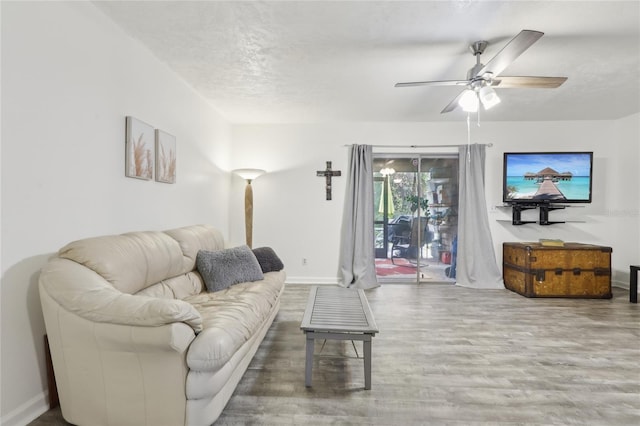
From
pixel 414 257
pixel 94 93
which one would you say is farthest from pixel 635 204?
pixel 94 93

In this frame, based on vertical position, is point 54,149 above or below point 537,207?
above

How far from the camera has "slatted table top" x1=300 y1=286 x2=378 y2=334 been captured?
193 cm

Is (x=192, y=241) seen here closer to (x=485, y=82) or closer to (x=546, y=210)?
(x=485, y=82)

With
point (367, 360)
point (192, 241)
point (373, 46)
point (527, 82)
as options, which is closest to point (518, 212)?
point (527, 82)

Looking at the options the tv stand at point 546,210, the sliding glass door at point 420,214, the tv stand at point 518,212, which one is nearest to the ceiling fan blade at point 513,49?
the sliding glass door at point 420,214

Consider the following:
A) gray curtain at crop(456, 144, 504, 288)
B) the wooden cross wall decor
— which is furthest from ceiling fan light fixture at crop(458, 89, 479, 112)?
the wooden cross wall decor

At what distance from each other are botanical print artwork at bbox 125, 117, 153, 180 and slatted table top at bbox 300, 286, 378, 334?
1.74 m

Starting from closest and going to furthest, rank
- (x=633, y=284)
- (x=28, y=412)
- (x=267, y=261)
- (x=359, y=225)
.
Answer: (x=28, y=412)
(x=267, y=261)
(x=633, y=284)
(x=359, y=225)

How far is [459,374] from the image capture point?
2146 mm

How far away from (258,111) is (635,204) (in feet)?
17.9

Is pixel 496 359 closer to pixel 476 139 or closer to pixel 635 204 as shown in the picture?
pixel 476 139

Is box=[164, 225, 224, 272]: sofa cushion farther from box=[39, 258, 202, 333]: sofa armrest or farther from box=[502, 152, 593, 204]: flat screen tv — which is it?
box=[502, 152, 593, 204]: flat screen tv

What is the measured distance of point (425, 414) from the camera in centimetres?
173

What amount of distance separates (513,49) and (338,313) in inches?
82.1
